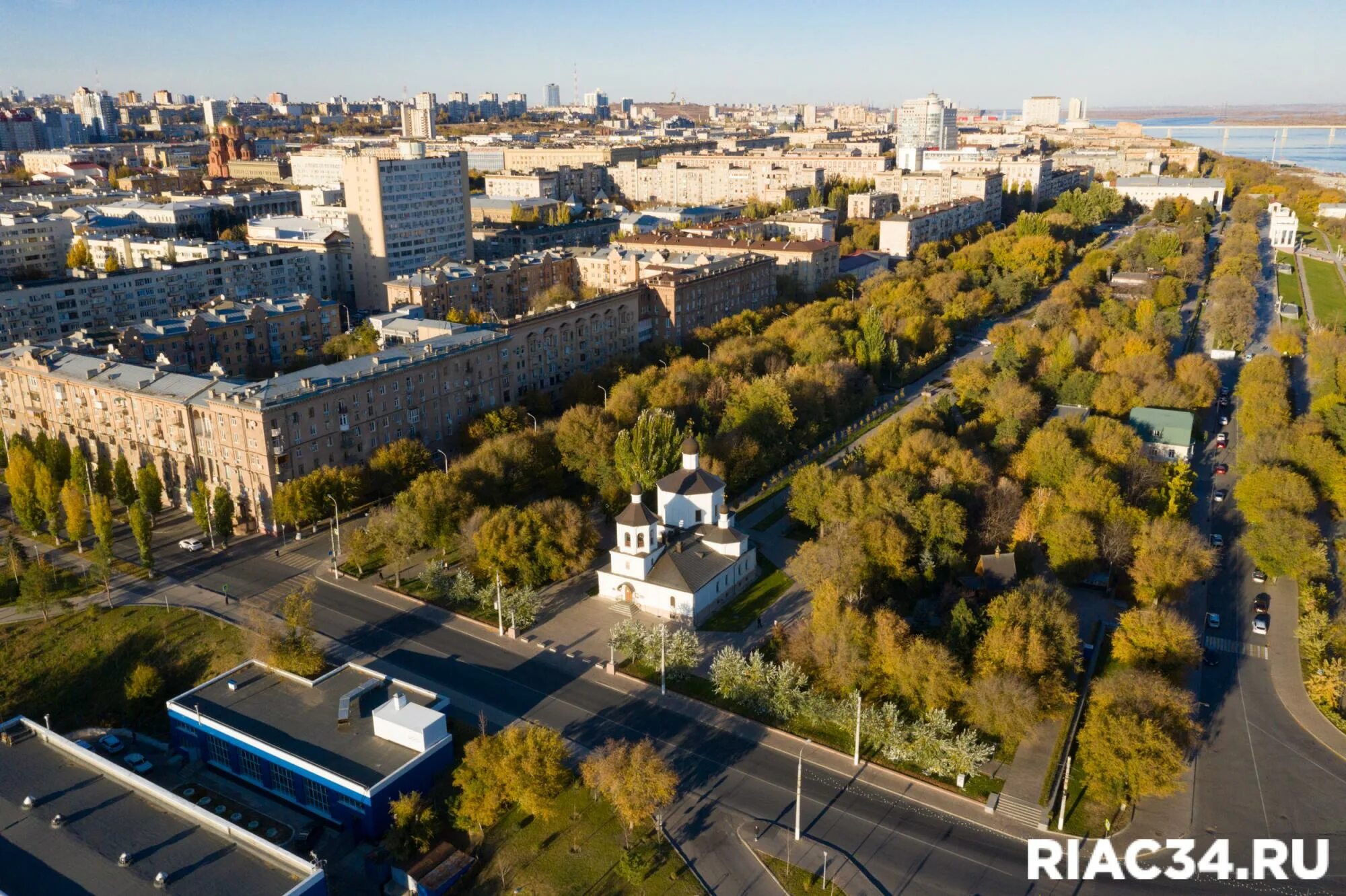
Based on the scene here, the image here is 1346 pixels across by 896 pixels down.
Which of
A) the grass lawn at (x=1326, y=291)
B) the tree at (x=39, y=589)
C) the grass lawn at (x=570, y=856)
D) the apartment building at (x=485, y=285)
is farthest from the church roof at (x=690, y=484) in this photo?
the grass lawn at (x=1326, y=291)

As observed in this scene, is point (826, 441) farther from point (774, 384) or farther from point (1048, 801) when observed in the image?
point (1048, 801)

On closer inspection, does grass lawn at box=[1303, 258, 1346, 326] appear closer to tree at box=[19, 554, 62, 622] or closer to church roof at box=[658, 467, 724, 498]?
church roof at box=[658, 467, 724, 498]

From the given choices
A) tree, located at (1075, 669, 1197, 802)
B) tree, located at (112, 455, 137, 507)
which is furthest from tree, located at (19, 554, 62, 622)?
tree, located at (1075, 669, 1197, 802)

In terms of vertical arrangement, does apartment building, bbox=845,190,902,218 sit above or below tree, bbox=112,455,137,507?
above

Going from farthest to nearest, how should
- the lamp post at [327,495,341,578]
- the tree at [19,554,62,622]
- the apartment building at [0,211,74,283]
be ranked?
the apartment building at [0,211,74,283] < the lamp post at [327,495,341,578] < the tree at [19,554,62,622]

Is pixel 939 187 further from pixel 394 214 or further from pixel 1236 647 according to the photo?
pixel 1236 647

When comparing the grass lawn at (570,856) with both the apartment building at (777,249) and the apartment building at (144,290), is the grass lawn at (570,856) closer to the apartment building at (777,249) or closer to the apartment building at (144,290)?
the apartment building at (144,290)
